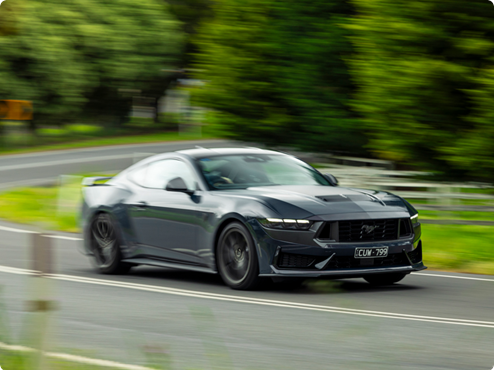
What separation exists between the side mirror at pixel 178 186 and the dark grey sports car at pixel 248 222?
1 cm

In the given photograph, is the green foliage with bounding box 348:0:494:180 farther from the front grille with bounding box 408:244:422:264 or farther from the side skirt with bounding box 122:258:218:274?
the side skirt with bounding box 122:258:218:274

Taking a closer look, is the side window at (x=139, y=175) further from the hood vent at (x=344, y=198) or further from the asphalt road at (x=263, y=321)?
the hood vent at (x=344, y=198)

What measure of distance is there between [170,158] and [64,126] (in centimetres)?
4230

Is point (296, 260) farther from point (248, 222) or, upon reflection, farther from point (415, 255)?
point (415, 255)

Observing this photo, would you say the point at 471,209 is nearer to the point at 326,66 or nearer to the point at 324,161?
the point at 326,66

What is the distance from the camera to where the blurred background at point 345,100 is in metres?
14.2

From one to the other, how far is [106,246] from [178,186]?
1697 mm

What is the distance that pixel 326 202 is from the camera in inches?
363

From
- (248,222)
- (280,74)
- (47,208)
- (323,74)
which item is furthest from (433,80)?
(47,208)

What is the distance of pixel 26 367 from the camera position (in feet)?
18.2

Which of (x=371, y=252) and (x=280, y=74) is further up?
(x=280, y=74)

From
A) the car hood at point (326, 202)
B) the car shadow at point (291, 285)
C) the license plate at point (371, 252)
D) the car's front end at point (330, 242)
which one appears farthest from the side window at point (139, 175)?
the license plate at point (371, 252)

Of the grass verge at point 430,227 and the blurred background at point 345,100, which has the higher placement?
the blurred background at point 345,100

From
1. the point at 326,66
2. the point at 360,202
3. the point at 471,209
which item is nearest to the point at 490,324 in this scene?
the point at 360,202
